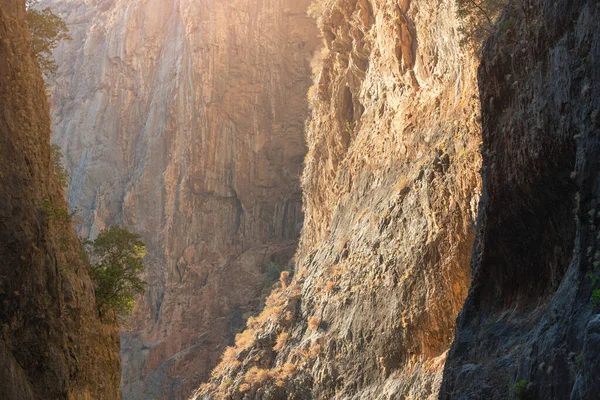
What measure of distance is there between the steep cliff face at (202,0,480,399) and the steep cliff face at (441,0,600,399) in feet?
14.8

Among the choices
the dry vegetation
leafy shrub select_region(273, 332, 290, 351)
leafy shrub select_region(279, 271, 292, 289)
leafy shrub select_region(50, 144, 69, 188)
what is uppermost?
leafy shrub select_region(50, 144, 69, 188)

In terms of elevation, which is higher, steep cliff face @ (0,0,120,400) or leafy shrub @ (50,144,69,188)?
leafy shrub @ (50,144,69,188)

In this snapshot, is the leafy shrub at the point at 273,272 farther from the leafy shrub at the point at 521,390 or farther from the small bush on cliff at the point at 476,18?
the leafy shrub at the point at 521,390

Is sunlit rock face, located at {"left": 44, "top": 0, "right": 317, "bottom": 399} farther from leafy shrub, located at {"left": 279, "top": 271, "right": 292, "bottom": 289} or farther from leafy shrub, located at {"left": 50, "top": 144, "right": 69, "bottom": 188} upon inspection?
leafy shrub, located at {"left": 50, "top": 144, "right": 69, "bottom": 188}

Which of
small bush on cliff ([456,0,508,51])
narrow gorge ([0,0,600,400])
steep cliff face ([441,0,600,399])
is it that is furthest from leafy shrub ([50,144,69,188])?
steep cliff face ([441,0,600,399])

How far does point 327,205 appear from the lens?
1264 inches

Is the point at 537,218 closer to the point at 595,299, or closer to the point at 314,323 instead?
the point at 595,299

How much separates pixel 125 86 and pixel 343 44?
29.2 metres

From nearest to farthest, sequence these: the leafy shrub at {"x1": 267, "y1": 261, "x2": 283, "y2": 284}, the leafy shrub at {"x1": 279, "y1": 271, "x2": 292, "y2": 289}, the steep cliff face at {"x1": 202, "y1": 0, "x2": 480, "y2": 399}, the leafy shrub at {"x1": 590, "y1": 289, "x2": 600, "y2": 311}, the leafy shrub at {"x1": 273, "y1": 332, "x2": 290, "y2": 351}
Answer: the leafy shrub at {"x1": 590, "y1": 289, "x2": 600, "y2": 311}
the steep cliff face at {"x1": 202, "y1": 0, "x2": 480, "y2": 399}
the leafy shrub at {"x1": 273, "y1": 332, "x2": 290, "y2": 351}
the leafy shrub at {"x1": 279, "y1": 271, "x2": 292, "y2": 289}
the leafy shrub at {"x1": 267, "y1": 261, "x2": 283, "y2": 284}

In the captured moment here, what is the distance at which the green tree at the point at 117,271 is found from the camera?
1872cm

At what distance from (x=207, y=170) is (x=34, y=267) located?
34.9 m

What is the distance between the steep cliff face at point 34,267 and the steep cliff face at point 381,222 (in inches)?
311

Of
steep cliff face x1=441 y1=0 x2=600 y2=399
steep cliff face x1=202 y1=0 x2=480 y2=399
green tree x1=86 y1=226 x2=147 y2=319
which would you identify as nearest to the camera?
steep cliff face x1=441 y1=0 x2=600 y2=399

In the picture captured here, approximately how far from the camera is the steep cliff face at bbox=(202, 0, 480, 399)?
1809 cm
